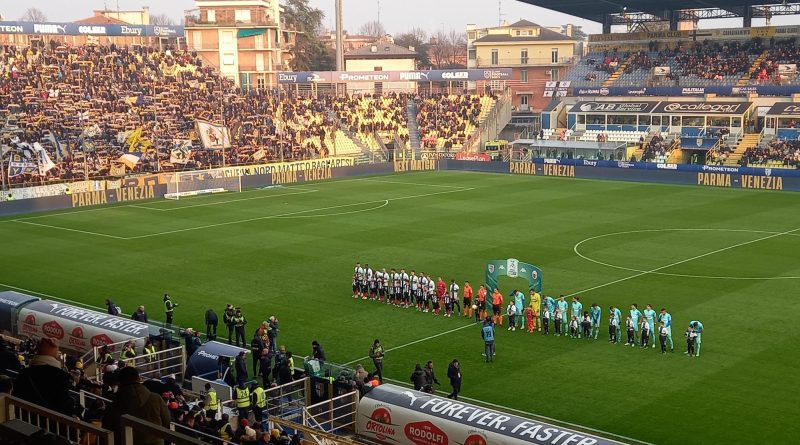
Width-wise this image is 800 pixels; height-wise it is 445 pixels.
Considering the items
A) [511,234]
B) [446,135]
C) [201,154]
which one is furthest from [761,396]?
[446,135]

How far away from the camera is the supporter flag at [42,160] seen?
5738cm

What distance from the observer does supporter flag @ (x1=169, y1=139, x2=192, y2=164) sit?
65.2m

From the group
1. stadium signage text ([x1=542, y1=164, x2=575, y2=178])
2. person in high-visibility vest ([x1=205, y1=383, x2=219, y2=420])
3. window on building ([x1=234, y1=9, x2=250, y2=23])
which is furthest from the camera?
window on building ([x1=234, y1=9, x2=250, y2=23])

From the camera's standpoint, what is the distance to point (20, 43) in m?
70.6

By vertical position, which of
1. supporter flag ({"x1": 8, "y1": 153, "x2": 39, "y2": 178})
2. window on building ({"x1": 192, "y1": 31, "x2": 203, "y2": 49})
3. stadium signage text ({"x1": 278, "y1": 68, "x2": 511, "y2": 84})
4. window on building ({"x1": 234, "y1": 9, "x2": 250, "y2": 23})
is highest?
window on building ({"x1": 234, "y1": 9, "x2": 250, "y2": 23})

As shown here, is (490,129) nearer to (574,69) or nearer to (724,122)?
(574,69)

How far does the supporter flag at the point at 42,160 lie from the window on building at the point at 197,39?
32.5m

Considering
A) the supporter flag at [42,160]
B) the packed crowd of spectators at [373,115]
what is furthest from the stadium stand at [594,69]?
the supporter flag at [42,160]

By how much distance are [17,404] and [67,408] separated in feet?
2.02

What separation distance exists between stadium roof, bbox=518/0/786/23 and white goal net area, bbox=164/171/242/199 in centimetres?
3031

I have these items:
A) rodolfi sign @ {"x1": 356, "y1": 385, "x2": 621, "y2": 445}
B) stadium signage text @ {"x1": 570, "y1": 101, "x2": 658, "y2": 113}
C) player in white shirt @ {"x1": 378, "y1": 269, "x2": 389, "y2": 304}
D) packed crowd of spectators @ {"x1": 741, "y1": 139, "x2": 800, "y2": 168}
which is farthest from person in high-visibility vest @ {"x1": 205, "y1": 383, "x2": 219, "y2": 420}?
stadium signage text @ {"x1": 570, "y1": 101, "x2": 658, "y2": 113}

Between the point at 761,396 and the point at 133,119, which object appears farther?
the point at 133,119

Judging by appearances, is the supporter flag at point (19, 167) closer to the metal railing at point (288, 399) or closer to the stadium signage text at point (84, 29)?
the stadium signage text at point (84, 29)

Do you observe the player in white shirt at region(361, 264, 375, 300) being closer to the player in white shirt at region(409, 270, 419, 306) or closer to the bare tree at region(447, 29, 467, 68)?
the player in white shirt at region(409, 270, 419, 306)
